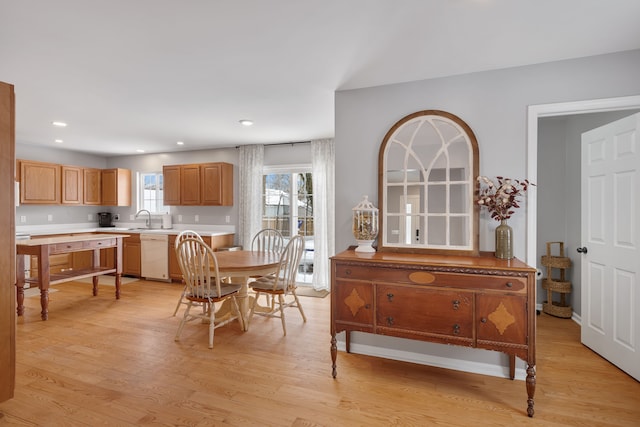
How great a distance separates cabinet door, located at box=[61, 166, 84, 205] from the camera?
5836mm

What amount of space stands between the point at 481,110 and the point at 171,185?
17.0ft

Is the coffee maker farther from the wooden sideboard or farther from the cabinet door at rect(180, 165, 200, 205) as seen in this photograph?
the wooden sideboard

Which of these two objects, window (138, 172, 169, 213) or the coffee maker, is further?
the coffee maker

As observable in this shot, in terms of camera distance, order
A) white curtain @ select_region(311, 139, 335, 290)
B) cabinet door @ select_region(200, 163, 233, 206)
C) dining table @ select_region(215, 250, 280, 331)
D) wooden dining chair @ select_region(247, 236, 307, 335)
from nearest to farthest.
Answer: dining table @ select_region(215, 250, 280, 331)
wooden dining chair @ select_region(247, 236, 307, 335)
white curtain @ select_region(311, 139, 335, 290)
cabinet door @ select_region(200, 163, 233, 206)

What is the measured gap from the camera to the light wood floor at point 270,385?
78.7 inches

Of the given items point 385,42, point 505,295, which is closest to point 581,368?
point 505,295

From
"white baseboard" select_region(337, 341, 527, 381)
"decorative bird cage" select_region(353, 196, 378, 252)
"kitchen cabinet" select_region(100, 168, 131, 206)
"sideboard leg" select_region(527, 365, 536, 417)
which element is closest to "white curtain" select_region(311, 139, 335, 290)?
"white baseboard" select_region(337, 341, 527, 381)

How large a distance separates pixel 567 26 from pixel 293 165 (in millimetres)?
4014

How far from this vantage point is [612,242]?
2662 millimetres

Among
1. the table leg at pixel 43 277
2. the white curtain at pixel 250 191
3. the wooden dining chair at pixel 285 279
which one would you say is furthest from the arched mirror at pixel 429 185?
the table leg at pixel 43 277

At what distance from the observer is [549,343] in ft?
10.0

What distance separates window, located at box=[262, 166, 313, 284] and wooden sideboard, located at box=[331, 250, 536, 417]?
301 centimetres

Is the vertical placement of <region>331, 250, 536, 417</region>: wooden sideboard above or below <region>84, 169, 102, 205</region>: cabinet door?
below

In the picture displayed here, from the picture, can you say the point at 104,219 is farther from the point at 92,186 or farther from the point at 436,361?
the point at 436,361
